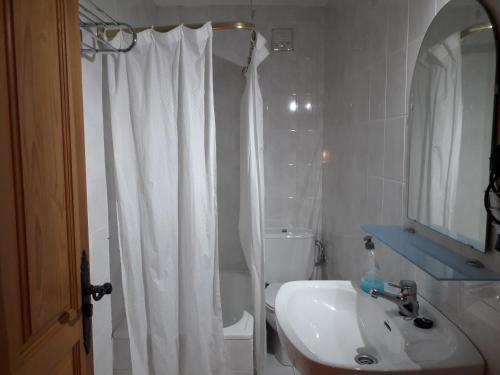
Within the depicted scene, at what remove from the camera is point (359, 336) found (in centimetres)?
131

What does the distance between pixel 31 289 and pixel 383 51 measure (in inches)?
65.0

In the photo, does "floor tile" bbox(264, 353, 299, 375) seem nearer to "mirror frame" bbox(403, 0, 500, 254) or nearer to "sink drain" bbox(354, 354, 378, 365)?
"sink drain" bbox(354, 354, 378, 365)

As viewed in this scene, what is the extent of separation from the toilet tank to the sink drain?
54.3 inches

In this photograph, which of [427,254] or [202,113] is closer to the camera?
[427,254]

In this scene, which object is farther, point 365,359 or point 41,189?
point 365,359

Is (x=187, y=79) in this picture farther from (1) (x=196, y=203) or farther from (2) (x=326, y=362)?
(2) (x=326, y=362)

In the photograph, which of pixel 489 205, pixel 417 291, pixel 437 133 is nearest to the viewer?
pixel 489 205

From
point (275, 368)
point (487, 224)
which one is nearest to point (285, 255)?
point (275, 368)

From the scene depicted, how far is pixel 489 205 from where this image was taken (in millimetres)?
869

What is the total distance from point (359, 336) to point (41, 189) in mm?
1191

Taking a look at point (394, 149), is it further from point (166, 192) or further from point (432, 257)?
point (166, 192)

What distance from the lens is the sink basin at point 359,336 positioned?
901 millimetres

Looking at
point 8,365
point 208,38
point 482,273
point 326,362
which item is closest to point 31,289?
point 8,365

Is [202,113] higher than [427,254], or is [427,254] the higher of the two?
[202,113]
